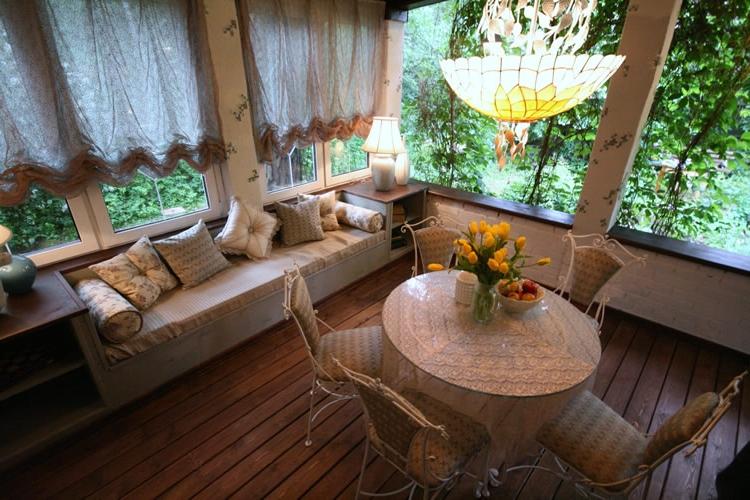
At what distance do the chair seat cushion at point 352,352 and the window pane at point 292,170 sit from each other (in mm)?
1648

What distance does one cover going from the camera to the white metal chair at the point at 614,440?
3.89ft

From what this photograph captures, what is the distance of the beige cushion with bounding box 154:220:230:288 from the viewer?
7.79 ft

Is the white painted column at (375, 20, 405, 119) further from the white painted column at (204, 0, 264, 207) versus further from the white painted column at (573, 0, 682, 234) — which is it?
the white painted column at (573, 0, 682, 234)

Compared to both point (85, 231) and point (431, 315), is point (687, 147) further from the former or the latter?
point (85, 231)

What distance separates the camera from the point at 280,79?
9.36 feet

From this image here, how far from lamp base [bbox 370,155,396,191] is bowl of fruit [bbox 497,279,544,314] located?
1.91 meters

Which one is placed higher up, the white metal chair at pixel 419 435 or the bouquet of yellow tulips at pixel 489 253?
the bouquet of yellow tulips at pixel 489 253

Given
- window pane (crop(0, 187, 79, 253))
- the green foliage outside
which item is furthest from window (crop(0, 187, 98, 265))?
the green foliage outside

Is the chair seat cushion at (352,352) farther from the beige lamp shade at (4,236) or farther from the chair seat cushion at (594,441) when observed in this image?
the beige lamp shade at (4,236)

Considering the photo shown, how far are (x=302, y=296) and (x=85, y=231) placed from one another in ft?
4.94

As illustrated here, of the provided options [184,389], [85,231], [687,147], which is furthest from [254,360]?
[687,147]

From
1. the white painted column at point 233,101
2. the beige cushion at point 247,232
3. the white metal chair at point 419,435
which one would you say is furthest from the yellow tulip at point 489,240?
the white painted column at point 233,101

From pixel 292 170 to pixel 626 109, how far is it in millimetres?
2532

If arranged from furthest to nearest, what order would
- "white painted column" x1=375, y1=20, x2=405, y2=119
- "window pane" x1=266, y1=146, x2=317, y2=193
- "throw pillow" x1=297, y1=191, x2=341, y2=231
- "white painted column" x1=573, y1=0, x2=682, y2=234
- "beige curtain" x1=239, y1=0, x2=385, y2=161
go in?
1. "white painted column" x1=375, y1=20, x2=405, y2=119
2. "throw pillow" x1=297, y1=191, x2=341, y2=231
3. "window pane" x1=266, y1=146, x2=317, y2=193
4. "beige curtain" x1=239, y1=0, x2=385, y2=161
5. "white painted column" x1=573, y1=0, x2=682, y2=234
